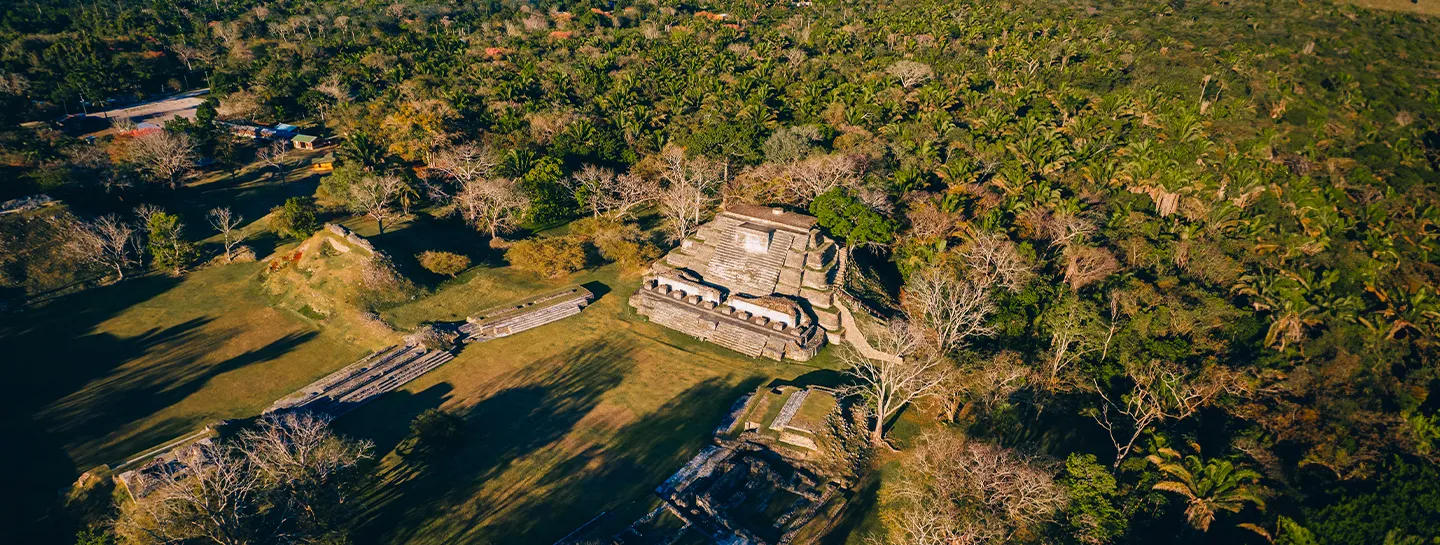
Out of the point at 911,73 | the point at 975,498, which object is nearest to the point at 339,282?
the point at 975,498

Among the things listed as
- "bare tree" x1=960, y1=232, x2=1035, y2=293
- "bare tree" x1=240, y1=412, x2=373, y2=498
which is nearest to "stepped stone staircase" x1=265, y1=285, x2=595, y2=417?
"bare tree" x1=240, y1=412, x2=373, y2=498

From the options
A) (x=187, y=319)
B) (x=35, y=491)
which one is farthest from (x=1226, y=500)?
(x=187, y=319)

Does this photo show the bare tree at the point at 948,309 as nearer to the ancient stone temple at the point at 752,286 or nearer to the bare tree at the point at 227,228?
the ancient stone temple at the point at 752,286

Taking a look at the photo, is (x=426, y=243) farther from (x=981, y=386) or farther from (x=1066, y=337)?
(x=1066, y=337)

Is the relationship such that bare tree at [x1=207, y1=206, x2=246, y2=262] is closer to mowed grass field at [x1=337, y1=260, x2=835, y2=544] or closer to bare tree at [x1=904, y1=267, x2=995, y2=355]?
mowed grass field at [x1=337, y1=260, x2=835, y2=544]

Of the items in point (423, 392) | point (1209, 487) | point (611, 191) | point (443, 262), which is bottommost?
point (423, 392)
